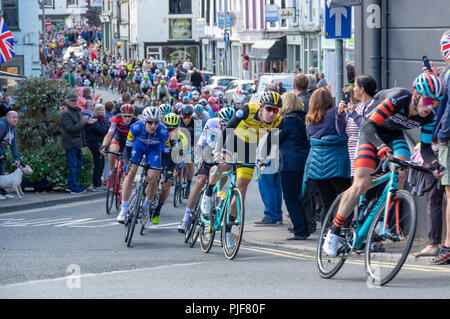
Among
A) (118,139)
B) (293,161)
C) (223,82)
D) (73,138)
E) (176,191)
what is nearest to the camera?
(293,161)

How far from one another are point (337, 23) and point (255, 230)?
3005mm

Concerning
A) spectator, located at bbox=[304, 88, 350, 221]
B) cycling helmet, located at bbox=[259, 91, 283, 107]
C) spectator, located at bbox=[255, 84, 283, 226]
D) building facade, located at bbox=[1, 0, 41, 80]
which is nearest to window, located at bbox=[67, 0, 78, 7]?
building facade, located at bbox=[1, 0, 41, 80]

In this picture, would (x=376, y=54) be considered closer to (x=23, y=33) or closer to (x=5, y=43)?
(x=5, y=43)

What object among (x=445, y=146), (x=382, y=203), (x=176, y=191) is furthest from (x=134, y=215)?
(x=176, y=191)

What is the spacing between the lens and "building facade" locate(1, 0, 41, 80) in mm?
41969

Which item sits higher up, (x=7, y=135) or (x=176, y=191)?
(x=7, y=135)

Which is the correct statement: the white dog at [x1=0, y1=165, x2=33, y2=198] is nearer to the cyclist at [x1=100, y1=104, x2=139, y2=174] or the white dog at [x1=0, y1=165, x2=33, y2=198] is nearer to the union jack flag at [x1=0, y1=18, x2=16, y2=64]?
the union jack flag at [x1=0, y1=18, x2=16, y2=64]

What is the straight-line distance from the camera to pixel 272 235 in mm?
11547

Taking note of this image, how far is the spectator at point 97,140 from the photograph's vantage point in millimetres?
18312

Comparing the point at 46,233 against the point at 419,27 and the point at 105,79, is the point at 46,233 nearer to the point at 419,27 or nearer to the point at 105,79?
the point at 419,27

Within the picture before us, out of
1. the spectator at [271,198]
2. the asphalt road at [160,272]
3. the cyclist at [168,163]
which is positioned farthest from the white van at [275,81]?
the asphalt road at [160,272]

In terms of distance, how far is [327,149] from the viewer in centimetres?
1020

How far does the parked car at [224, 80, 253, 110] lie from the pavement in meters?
20.2

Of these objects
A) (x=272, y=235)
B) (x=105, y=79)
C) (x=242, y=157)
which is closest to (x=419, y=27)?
(x=242, y=157)
